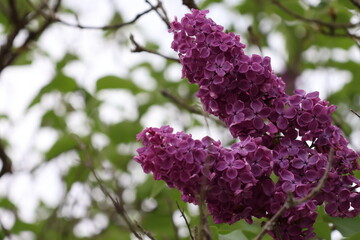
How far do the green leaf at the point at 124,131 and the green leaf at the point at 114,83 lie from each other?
0.19m

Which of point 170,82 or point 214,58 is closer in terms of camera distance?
point 214,58

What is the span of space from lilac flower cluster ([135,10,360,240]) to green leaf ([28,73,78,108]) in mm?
1238

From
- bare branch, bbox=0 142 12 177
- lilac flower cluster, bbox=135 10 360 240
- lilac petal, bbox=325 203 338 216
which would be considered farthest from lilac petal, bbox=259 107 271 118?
bare branch, bbox=0 142 12 177

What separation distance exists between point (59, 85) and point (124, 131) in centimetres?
36

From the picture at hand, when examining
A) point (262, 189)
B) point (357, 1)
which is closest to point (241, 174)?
point (262, 189)

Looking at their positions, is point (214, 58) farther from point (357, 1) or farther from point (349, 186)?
point (357, 1)

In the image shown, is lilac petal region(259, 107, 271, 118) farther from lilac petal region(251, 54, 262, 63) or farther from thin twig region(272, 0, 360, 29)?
thin twig region(272, 0, 360, 29)

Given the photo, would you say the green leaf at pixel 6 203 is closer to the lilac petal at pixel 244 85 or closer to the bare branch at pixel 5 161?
the bare branch at pixel 5 161

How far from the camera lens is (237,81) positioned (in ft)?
3.78

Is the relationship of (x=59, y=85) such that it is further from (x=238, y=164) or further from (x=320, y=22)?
(x=238, y=164)

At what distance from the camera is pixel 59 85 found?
240 cm

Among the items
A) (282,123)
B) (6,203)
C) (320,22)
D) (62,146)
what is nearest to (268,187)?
(282,123)

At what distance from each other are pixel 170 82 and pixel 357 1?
137 cm

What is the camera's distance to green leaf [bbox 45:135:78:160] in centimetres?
230
